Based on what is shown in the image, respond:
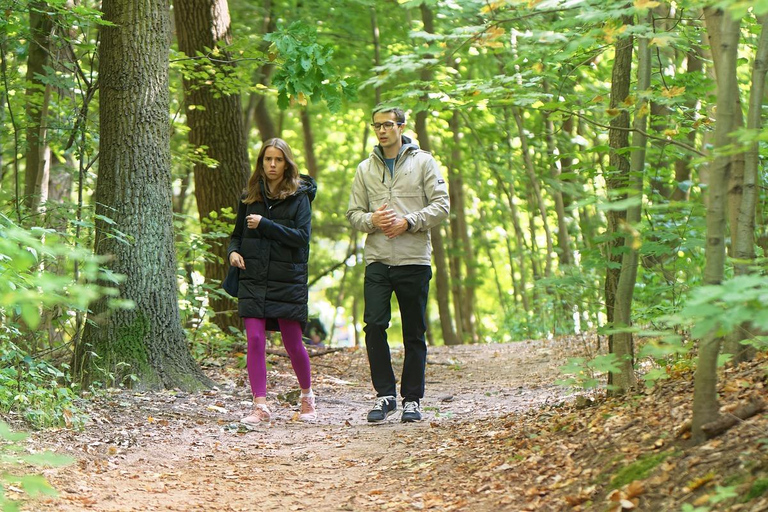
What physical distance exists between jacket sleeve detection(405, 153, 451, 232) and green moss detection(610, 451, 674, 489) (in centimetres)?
274

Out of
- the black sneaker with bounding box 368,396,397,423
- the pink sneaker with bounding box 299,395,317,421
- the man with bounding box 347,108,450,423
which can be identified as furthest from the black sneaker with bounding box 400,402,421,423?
the pink sneaker with bounding box 299,395,317,421

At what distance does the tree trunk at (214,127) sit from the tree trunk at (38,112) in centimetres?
172

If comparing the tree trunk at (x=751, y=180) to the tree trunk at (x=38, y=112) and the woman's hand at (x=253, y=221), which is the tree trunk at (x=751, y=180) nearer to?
the woman's hand at (x=253, y=221)

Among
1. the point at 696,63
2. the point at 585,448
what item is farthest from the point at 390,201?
the point at 696,63

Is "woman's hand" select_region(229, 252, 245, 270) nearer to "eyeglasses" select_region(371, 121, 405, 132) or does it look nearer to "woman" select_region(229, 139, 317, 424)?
"woman" select_region(229, 139, 317, 424)

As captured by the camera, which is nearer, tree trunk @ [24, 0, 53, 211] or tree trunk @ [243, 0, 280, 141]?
tree trunk @ [24, 0, 53, 211]

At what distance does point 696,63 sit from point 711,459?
8806 mm

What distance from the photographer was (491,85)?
17.6 ft

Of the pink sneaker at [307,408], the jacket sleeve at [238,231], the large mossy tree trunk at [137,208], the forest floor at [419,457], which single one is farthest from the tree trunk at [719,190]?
the large mossy tree trunk at [137,208]

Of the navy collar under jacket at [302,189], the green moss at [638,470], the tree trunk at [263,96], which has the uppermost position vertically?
the tree trunk at [263,96]

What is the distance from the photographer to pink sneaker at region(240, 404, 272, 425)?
609cm

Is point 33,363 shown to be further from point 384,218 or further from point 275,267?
point 384,218

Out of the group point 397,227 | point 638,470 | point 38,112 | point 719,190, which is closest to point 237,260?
point 397,227

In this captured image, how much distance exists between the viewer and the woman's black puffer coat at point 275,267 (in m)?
6.17
